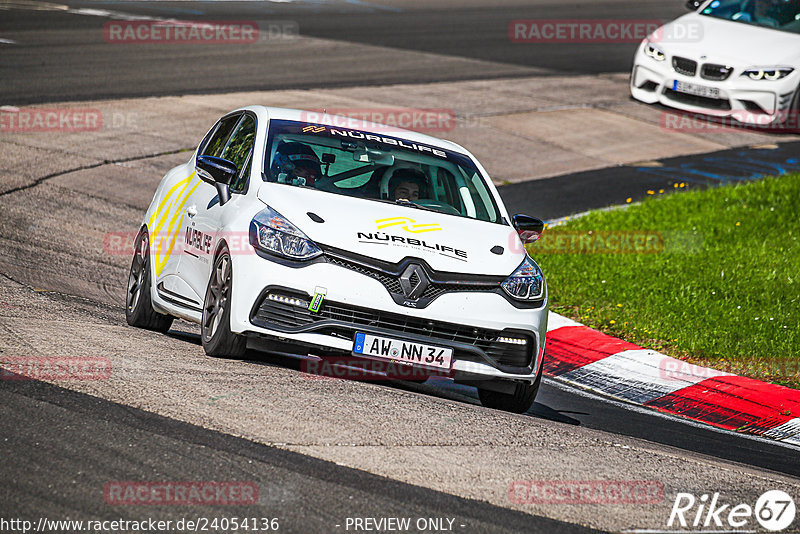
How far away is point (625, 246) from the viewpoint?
12.8 m

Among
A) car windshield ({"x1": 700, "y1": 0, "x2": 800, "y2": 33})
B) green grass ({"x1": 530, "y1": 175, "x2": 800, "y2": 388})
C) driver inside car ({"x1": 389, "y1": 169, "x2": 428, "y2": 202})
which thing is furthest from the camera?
car windshield ({"x1": 700, "y1": 0, "x2": 800, "y2": 33})

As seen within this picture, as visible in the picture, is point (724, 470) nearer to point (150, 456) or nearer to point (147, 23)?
point (150, 456)

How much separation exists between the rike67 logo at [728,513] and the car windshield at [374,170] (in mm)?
2993

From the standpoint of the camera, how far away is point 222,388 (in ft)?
21.3

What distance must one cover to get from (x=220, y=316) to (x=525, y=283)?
1898 millimetres

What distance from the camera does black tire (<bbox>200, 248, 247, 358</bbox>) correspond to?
23.4ft

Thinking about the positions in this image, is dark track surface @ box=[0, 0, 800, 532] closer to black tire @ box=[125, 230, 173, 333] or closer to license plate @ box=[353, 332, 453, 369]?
license plate @ box=[353, 332, 453, 369]

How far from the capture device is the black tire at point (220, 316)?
714cm

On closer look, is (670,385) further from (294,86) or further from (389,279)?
(294,86)

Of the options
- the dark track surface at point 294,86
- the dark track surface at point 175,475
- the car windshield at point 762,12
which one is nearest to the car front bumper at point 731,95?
→ the dark track surface at point 294,86

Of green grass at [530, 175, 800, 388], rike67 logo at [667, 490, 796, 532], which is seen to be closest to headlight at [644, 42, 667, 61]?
green grass at [530, 175, 800, 388]

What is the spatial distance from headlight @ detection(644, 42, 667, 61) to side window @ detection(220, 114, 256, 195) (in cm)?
1184

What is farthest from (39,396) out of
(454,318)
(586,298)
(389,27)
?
(389,27)

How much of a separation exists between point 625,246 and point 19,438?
8586 millimetres
